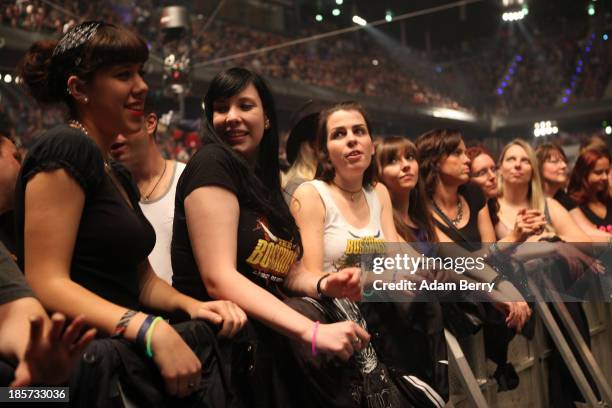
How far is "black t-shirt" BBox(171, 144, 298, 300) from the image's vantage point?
141 centimetres

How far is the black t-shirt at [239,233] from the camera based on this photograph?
55.4 inches

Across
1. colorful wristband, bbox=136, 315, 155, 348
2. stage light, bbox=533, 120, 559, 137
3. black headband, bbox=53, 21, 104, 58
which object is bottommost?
colorful wristband, bbox=136, 315, 155, 348

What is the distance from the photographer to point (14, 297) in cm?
94

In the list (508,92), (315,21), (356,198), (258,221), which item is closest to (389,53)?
(315,21)

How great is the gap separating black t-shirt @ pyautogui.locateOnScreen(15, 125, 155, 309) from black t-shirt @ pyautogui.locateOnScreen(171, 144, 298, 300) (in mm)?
256

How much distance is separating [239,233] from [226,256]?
107mm

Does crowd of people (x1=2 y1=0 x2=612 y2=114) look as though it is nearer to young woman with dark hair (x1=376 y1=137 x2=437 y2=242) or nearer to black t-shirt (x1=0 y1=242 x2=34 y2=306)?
young woman with dark hair (x1=376 y1=137 x2=437 y2=242)

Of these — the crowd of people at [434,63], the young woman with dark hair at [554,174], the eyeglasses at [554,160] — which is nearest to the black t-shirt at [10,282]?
the young woman with dark hair at [554,174]

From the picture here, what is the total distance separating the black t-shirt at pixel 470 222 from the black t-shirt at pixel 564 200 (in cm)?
83

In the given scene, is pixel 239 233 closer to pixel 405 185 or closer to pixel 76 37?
pixel 76 37

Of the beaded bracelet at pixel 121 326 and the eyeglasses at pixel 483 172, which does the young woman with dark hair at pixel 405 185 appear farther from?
the beaded bracelet at pixel 121 326

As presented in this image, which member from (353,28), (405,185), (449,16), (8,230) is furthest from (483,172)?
(353,28)

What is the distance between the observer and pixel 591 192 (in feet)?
11.1

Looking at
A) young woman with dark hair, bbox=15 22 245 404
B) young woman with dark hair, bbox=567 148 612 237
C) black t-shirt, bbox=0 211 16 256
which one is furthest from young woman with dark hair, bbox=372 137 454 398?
young woman with dark hair, bbox=567 148 612 237
